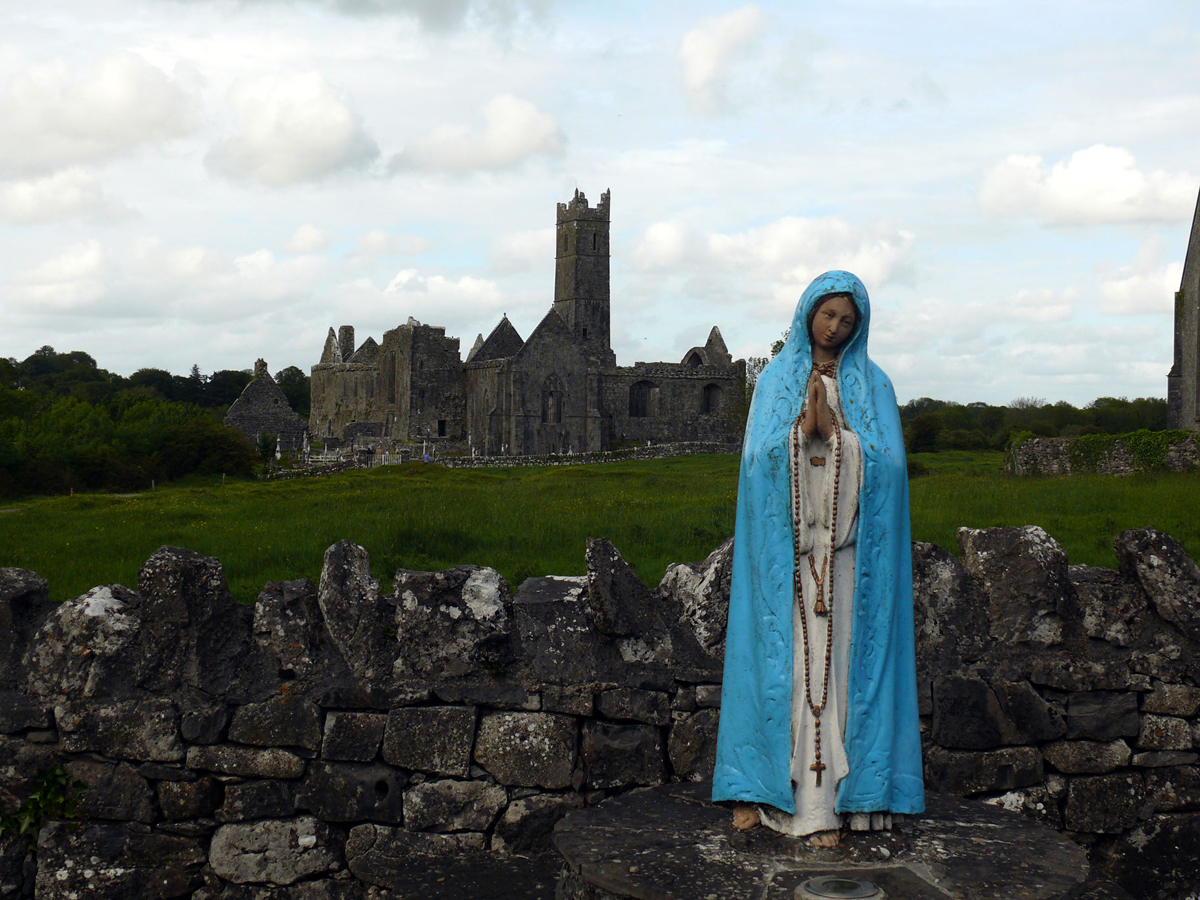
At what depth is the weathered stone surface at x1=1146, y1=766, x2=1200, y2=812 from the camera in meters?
6.09

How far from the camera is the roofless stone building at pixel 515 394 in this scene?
6209 centimetres

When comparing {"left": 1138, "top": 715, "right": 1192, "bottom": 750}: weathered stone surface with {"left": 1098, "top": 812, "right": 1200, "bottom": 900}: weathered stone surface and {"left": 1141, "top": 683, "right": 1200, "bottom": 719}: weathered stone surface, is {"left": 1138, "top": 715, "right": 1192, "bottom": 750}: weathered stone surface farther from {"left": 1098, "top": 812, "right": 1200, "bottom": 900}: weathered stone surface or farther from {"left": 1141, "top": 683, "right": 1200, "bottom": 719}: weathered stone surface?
{"left": 1098, "top": 812, "right": 1200, "bottom": 900}: weathered stone surface

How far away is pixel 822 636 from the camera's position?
15.9 feet

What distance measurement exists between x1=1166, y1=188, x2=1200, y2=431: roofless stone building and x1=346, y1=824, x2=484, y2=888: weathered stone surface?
28658 mm

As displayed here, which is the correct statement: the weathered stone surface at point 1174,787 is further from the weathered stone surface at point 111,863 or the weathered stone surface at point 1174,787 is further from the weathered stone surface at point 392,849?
the weathered stone surface at point 111,863

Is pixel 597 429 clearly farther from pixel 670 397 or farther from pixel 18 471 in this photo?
pixel 18 471

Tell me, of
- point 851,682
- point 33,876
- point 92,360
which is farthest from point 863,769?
point 92,360

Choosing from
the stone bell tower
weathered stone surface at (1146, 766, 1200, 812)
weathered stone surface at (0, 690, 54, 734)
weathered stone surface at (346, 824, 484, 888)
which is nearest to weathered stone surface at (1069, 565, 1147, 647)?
weathered stone surface at (1146, 766, 1200, 812)

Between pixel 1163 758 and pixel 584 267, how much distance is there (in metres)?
78.6

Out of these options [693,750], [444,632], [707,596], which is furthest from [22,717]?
[707,596]

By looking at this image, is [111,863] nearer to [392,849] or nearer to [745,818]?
[392,849]

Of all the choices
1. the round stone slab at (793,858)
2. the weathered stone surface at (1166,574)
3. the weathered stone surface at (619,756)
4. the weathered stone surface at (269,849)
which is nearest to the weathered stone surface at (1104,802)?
the weathered stone surface at (1166,574)

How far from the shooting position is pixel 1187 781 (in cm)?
611

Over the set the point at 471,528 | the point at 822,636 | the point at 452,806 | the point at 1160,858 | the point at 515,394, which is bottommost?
the point at 1160,858
